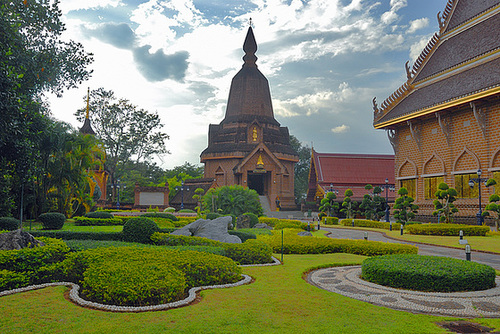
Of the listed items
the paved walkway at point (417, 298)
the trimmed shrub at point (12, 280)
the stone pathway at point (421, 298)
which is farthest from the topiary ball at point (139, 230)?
the stone pathway at point (421, 298)

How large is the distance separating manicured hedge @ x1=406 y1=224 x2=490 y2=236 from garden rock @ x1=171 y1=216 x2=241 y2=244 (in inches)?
437

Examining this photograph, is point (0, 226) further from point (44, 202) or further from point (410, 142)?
point (410, 142)

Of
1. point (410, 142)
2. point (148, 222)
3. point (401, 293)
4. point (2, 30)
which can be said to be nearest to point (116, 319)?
point (401, 293)

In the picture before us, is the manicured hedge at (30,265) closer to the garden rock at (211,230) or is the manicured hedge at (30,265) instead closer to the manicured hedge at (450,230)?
the garden rock at (211,230)

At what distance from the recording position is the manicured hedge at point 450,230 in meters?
19.3

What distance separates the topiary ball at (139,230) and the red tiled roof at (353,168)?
32.6 meters

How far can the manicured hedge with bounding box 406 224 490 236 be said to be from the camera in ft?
63.5

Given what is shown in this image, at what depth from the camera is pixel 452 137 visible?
2722cm

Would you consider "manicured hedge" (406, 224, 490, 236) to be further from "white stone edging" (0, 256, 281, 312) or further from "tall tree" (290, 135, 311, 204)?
"tall tree" (290, 135, 311, 204)

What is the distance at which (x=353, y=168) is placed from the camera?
4503 cm

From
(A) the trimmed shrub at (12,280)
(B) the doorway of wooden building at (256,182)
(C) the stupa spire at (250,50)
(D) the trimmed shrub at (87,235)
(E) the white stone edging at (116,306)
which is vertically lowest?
(E) the white stone edging at (116,306)

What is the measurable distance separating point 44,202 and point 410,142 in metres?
26.0

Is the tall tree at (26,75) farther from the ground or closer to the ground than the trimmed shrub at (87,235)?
farther from the ground

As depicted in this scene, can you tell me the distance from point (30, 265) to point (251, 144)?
→ 40920 millimetres
